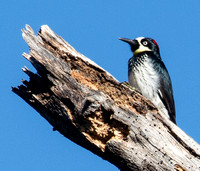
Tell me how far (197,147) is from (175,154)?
0.36 metres

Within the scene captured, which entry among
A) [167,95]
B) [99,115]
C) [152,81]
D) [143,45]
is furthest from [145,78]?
[99,115]

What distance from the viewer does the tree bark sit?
13.9ft

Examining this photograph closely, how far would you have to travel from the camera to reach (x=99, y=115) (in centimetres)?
432

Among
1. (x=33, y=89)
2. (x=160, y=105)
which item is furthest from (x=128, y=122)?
(x=160, y=105)

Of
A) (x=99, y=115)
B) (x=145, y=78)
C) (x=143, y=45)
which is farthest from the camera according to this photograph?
(x=143, y=45)

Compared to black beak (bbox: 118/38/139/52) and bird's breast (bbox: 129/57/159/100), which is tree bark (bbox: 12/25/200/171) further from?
black beak (bbox: 118/38/139/52)

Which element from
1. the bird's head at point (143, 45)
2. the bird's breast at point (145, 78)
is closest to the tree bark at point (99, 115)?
the bird's breast at point (145, 78)

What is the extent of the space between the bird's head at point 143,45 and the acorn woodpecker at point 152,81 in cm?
61

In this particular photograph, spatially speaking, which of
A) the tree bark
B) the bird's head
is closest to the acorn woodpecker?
the bird's head

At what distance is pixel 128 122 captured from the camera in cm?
438

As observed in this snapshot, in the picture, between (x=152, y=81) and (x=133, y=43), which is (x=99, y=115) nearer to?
(x=152, y=81)

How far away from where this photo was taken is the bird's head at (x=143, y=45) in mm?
7504

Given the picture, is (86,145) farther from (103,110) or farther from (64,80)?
(64,80)

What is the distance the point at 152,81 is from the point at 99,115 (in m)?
2.35
